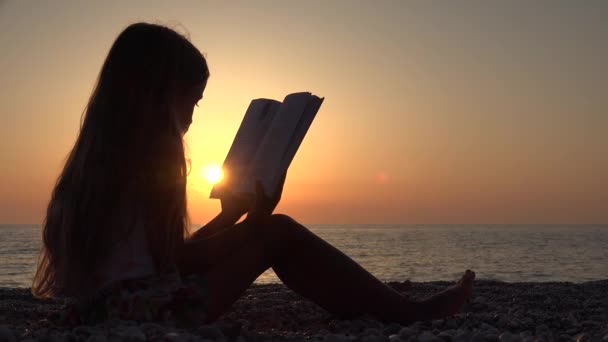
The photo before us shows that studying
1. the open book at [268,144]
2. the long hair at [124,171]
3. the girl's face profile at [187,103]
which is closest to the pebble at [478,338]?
the open book at [268,144]

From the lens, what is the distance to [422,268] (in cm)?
991

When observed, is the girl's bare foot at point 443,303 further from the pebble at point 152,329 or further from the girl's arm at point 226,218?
the pebble at point 152,329

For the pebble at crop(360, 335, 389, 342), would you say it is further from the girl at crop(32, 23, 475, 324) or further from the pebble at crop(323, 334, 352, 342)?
the girl at crop(32, 23, 475, 324)

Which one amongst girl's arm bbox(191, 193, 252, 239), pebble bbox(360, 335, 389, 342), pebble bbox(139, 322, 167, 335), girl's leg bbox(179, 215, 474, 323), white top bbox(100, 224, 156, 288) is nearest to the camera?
pebble bbox(139, 322, 167, 335)

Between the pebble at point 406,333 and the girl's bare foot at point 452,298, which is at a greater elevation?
the girl's bare foot at point 452,298

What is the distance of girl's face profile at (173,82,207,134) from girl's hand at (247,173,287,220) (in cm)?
46

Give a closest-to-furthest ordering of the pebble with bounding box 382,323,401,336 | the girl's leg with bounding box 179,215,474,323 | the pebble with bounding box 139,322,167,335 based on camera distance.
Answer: the pebble with bounding box 139,322,167,335, the pebble with bounding box 382,323,401,336, the girl's leg with bounding box 179,215,474,323

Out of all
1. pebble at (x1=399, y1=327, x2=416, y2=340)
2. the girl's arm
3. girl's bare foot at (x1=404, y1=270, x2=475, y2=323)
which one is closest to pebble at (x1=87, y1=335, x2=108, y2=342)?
the girl's arm

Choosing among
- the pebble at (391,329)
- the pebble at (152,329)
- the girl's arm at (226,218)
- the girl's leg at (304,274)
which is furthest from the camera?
the girl's arm at (226,218)

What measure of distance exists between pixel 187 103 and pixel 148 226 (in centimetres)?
58

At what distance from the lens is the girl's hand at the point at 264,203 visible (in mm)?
2455

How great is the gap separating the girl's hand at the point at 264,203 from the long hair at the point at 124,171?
0.31m

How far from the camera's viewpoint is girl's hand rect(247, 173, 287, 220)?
8.05 ft

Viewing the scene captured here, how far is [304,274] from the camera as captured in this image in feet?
8.89
